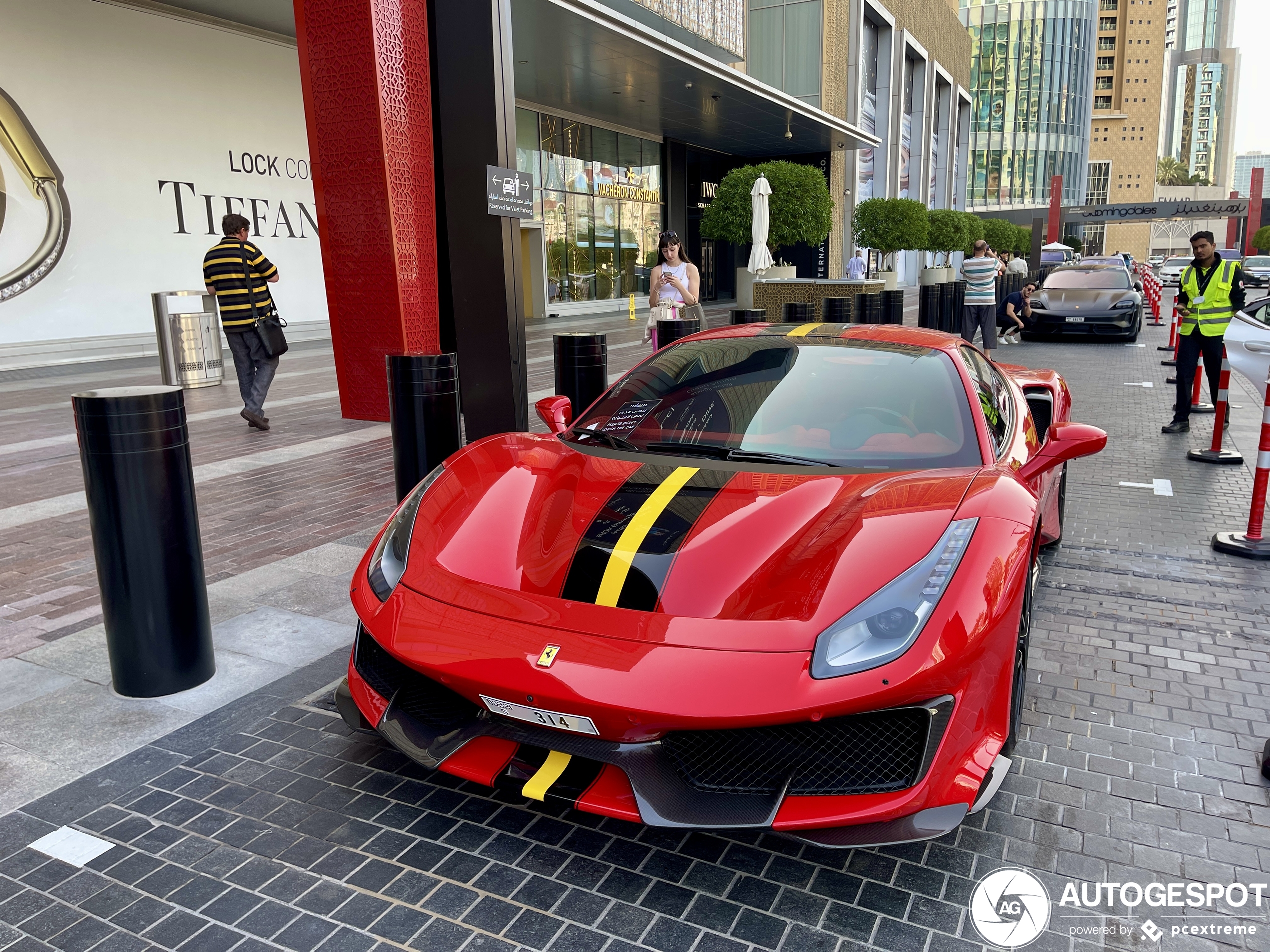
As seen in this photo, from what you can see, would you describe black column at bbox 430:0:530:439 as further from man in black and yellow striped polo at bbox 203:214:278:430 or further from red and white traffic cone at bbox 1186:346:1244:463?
red and white traffic cone at bbox 1186:346:1244:463

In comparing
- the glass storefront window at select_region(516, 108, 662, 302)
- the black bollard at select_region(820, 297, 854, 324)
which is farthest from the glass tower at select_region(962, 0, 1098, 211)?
the black bollard at select_region(820, 297, 854, 324)

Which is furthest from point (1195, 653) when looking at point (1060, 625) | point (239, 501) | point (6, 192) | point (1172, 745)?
point (6, 192)

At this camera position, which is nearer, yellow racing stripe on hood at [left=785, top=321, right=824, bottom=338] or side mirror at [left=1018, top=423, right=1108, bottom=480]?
side mirror at [left=1018, top=423, right=1108, bottom=480]

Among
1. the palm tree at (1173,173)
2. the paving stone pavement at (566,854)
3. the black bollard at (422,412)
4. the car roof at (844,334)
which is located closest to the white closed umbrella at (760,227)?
the black bollard at (422,412)

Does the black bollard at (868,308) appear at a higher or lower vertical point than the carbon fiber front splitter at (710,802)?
higher

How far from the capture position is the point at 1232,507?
6148mm

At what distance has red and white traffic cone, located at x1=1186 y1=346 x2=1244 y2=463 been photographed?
749 centimetres

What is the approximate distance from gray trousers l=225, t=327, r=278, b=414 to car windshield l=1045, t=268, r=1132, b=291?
14.8 metres

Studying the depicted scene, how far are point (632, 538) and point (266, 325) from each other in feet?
23.7

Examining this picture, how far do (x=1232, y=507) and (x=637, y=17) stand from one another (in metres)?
23.1

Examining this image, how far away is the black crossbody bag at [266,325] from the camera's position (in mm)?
8578

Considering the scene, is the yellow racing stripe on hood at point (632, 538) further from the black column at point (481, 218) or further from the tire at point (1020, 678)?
the black column at point (481, 218)

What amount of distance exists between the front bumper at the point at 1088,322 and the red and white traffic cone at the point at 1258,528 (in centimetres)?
1249

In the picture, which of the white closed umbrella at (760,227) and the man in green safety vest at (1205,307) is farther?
the white closed umbrella at (760,227)
